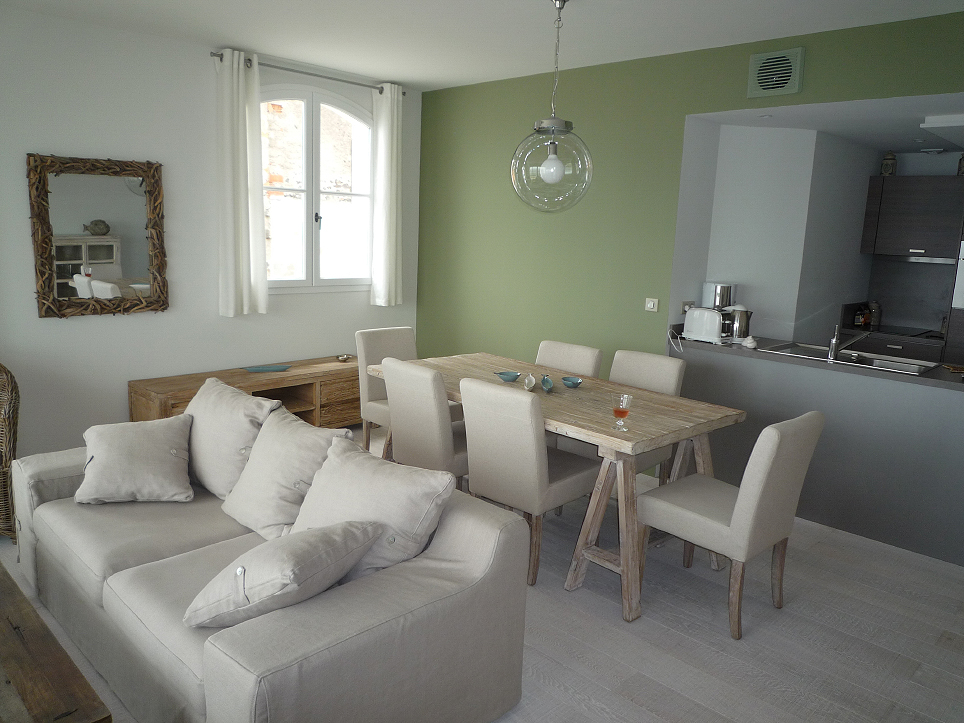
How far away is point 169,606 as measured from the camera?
211cm

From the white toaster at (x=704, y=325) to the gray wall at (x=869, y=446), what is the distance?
0.43 feet

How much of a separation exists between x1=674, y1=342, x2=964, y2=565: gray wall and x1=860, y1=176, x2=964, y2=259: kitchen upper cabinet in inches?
88.9

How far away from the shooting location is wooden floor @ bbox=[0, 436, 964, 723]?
95.7 inches

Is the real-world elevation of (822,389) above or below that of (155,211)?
below

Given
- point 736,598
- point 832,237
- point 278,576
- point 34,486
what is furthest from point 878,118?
point 34,486

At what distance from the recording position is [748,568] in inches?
137

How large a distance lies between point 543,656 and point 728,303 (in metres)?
2.86

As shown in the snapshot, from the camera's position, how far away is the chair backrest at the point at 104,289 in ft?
14.3

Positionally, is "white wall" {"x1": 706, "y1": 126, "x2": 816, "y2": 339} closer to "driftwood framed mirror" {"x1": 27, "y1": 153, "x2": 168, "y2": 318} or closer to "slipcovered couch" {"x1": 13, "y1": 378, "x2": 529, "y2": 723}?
"slipcovered couch" {"x1": 13, "y1": 378, "x2": 529, "y2": 723}

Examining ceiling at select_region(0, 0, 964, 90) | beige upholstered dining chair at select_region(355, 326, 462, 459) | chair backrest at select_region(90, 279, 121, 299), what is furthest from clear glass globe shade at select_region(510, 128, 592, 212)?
chair backrest at select_region(90, 279, 121, 299)

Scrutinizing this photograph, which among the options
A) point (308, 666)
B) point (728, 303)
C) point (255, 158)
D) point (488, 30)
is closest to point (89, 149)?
point (255, 158)

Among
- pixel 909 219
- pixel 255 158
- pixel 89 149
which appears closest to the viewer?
pixel 89 149

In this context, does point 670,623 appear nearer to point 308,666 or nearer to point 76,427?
point 308,666

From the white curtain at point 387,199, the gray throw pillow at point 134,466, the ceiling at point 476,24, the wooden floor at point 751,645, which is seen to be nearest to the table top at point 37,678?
the wooden floor at point 751,645
